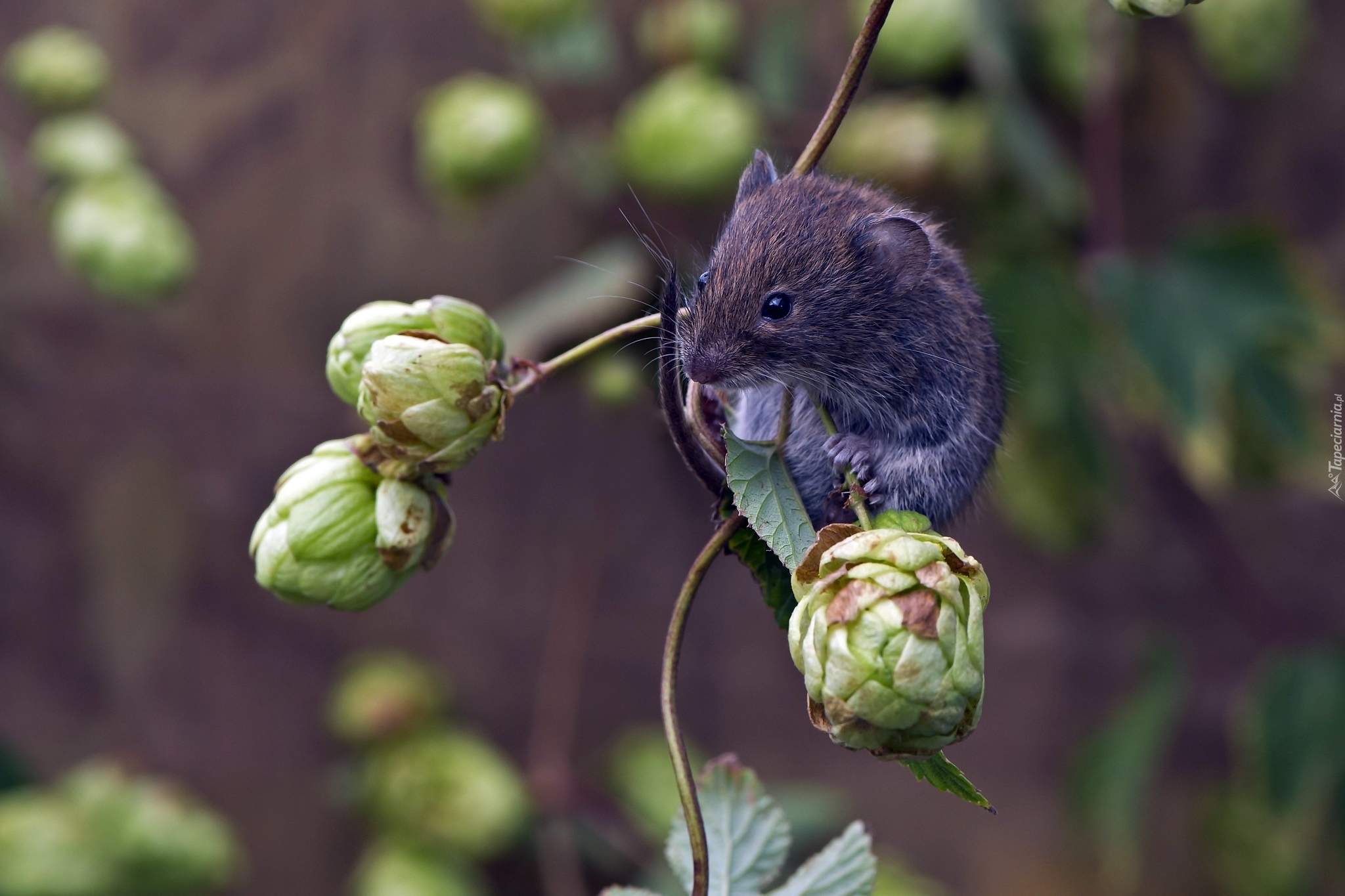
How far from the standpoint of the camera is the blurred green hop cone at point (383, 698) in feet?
4.94

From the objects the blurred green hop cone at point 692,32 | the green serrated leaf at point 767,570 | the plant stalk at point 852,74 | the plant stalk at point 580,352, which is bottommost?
the green serrated leaf at point 767,570

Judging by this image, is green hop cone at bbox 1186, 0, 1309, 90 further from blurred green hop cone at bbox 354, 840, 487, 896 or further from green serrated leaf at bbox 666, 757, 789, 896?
blurred green hop cone at bbox 354, 840, 487, 896

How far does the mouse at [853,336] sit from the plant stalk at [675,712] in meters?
0.14

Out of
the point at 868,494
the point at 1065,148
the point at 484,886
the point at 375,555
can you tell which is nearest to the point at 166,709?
the point at 484,886

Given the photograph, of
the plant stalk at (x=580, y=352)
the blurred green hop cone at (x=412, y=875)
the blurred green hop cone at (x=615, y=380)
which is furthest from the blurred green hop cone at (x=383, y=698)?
the plant stalk at (x=580, y=352)

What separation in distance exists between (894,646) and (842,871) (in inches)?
9.0

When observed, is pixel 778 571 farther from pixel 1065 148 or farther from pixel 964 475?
pixel 1065 148

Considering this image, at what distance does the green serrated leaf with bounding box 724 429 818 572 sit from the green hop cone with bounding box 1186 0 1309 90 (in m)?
1.26

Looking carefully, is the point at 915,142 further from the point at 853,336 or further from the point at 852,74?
the point at 852,74

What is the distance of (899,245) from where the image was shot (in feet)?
2.06

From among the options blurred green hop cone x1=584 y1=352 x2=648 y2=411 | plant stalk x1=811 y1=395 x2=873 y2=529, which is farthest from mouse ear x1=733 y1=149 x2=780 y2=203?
blurred green hop cone x1=584 y1=352 x2=648 y2=411

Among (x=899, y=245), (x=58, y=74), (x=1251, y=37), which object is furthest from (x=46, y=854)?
(x=1251, y=37)

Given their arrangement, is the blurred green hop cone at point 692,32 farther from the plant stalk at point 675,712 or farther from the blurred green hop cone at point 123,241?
the plant stalk at point 675,712

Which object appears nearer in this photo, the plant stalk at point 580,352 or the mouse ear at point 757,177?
the plant stalk at point 580,352
